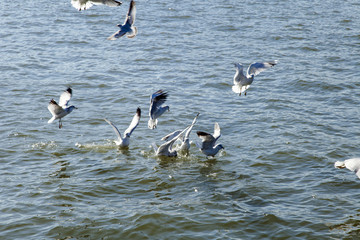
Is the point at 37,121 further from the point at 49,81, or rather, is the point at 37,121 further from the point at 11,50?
the point at 11,50

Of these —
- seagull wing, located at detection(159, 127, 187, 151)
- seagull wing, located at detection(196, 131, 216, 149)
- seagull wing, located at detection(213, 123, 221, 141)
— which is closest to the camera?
seagull wing, located at detection(196, 131, 216, 149)

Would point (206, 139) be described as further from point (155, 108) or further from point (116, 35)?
point (116, 35)

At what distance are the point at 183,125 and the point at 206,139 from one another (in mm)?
1901

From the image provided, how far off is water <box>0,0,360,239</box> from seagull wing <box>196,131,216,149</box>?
15.1 inches

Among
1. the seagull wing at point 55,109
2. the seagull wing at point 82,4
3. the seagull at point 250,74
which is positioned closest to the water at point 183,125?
the seagull wing at point 55,109

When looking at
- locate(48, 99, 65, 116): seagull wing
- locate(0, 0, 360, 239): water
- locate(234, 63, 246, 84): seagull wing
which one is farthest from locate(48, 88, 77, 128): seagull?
locate(234, 63, 246, 84): seagull wing

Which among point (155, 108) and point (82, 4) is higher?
point (82, 4)

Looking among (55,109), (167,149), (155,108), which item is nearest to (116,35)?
(155,108)

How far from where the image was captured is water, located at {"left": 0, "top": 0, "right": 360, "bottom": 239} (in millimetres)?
8836

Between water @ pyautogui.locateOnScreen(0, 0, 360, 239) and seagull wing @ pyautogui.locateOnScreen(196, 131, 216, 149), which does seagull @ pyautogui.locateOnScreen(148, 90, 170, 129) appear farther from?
seagull wing @ pyautogui.locateOnScreen(196, 131, 216, 149)

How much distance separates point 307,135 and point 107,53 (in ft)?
27.3

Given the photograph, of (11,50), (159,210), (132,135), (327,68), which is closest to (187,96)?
(132,135)

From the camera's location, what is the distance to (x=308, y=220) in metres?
8.80

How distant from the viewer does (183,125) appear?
12.7 meters
